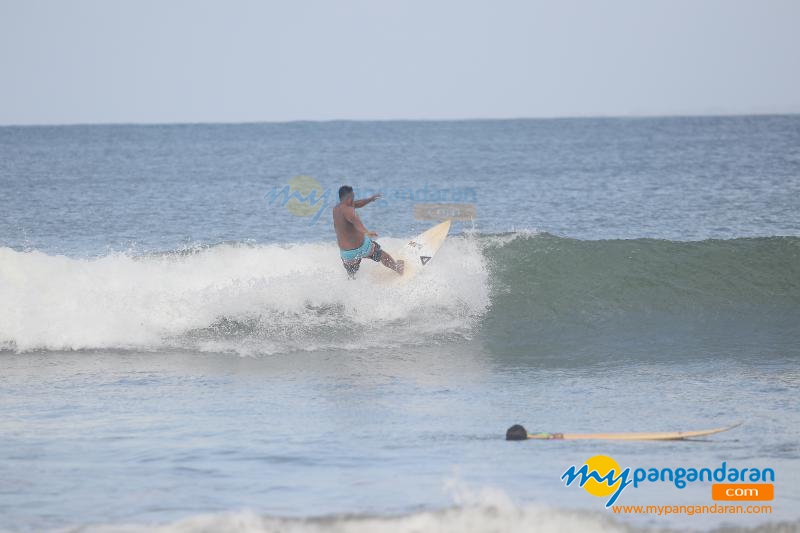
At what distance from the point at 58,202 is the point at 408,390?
21.5m

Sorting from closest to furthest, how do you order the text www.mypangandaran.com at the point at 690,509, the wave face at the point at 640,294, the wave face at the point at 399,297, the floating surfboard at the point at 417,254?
1. the text www.mypangandaran.com at the point at 690,509
2. the wave face at the point at 399,297
3. the wave face at the point at 640,294
4. the floating surfboard at the point at 417,254

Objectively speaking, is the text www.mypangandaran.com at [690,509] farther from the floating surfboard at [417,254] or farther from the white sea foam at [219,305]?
the floating surfboard at [417,254]

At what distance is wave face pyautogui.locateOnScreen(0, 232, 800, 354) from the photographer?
1154cm

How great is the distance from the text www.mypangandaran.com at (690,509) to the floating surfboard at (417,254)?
22.8 ft

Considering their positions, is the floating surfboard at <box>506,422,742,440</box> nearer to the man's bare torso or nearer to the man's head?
the man's bare torso

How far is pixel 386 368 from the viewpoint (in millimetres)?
9969

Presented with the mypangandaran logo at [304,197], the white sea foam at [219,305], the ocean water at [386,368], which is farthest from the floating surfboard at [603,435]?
the mypangandaran logo at [304,197]

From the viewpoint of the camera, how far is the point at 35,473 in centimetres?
645

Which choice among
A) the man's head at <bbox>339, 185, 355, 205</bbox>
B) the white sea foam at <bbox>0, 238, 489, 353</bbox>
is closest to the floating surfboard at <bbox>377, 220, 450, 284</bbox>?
the white sea foam at <bbox>0, 238, 489, 353</bbox>

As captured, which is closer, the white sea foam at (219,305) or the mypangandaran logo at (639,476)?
the mypangandaran logo at (639,476)

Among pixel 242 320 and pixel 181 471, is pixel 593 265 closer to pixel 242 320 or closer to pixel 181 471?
pixel 242 320

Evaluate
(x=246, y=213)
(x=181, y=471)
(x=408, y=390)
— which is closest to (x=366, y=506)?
(x=181, y=471)

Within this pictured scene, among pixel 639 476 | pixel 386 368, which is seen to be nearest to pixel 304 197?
pixel 386 368

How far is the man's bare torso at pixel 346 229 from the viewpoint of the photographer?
36.9 feet
